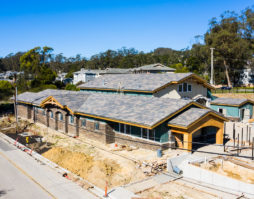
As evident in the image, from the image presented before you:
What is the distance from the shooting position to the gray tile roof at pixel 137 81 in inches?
1190

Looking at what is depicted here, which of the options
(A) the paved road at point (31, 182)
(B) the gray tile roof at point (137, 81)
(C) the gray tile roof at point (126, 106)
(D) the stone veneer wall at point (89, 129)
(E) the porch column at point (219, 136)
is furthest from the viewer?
(B) the gray tile roof at point (137, 81)

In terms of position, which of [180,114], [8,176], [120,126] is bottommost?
[8,176]

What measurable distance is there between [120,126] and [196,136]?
719cm

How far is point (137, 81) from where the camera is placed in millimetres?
33000

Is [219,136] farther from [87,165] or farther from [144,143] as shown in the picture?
[87,165]

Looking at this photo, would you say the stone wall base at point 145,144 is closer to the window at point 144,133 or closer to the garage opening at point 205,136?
the window at point 144,133

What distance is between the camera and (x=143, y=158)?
1906cm

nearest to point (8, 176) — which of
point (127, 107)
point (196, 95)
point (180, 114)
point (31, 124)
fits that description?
point (127, 107)

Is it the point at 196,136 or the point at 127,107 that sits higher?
the point at 127,107

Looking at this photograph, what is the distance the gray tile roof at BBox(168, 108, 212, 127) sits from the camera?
773 inches

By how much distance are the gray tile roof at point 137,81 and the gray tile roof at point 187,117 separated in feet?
26.7

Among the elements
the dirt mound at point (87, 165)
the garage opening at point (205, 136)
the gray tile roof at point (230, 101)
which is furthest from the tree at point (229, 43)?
the dirt mound at point (87, 165)

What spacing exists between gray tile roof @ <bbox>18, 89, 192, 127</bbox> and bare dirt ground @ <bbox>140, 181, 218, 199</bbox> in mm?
5765

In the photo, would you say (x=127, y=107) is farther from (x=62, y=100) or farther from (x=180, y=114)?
(x=62, y=100)
